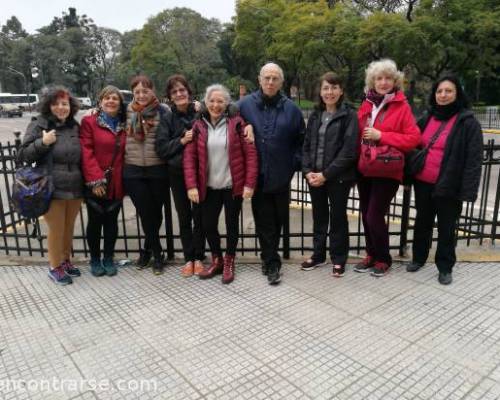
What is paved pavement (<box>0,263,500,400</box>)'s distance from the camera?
2688 mm

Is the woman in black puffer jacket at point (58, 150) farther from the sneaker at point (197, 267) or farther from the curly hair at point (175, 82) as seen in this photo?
the sneaker at point (197, 267)

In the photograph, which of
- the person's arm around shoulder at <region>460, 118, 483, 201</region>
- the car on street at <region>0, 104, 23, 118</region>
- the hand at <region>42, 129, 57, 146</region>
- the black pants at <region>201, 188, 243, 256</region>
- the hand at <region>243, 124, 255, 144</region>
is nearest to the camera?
the person's arm around shoulder at <region>460, 118, 483, 201</region>

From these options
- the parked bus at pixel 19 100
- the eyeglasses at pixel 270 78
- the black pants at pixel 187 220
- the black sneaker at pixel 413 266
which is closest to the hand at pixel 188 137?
the black pants at pixel 187 220

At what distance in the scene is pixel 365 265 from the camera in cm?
442

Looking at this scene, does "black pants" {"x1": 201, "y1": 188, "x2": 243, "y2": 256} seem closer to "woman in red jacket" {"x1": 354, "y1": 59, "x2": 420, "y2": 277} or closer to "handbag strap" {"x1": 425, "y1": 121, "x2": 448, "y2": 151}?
"woman in red jacket" {"x1": 354, "y1": 59, "x2": 420, "y2": 277}

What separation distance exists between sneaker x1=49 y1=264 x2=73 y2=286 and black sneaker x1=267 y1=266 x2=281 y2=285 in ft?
6.29

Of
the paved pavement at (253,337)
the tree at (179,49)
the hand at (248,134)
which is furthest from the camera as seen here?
the tree at (179,49)

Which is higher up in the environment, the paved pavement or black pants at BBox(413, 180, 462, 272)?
black pants at BBox(413, 180, 462, 272)

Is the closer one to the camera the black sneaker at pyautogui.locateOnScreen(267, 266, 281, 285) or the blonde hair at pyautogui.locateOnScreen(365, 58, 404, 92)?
the blonde hair at pyautogui.locateOnScreen(365, 58, 404, 92)

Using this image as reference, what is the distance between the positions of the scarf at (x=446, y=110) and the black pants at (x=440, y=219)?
607mm

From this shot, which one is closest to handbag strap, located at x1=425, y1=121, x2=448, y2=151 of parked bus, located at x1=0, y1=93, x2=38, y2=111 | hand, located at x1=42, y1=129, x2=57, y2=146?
hand, located at x1=42, y1=129, x2=57, y2=146

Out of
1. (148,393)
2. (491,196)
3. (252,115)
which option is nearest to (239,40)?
(491,196)

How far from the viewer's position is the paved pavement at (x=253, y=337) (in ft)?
8.82

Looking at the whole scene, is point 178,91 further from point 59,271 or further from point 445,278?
point 445,278
